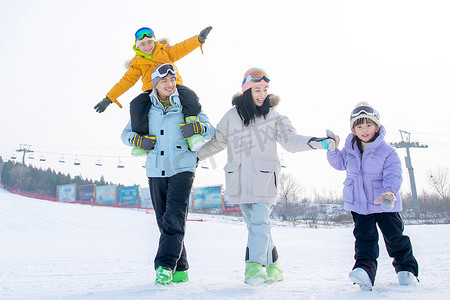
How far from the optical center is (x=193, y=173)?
115 inches

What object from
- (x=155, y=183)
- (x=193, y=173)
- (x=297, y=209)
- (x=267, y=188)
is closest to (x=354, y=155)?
(x=267, y=188)

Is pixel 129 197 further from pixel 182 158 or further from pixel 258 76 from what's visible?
pixel 258 76

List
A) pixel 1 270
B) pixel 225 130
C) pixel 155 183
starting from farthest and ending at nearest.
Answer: pixel 1 270, pixel 225 130, pixel 155 183

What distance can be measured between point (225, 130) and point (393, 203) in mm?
1440

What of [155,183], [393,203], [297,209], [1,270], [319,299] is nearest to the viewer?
[319,299]

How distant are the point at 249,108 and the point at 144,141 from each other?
35.5 inches

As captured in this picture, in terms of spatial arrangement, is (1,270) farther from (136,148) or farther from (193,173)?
(193,173)

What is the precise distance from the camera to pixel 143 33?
11.1 feet

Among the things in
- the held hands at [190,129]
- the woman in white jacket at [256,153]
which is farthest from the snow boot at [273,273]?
the held hands at [190,129]

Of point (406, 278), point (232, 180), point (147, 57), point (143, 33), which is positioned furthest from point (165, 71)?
point (406, 278)

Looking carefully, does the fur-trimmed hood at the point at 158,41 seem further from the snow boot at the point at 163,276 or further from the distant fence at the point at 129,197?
the distant fence at the point at 129,197

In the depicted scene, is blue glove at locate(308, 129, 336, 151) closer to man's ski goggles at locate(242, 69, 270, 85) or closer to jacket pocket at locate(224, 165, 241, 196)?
jacket pocket at locate(224, 165, 241, 196)

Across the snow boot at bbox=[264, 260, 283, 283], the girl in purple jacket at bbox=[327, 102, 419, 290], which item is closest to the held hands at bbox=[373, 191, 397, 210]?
the girl in purple jacket at bbox=[327, 102, 419, 290]

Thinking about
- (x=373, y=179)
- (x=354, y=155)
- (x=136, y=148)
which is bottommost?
(x=373, y=179)
